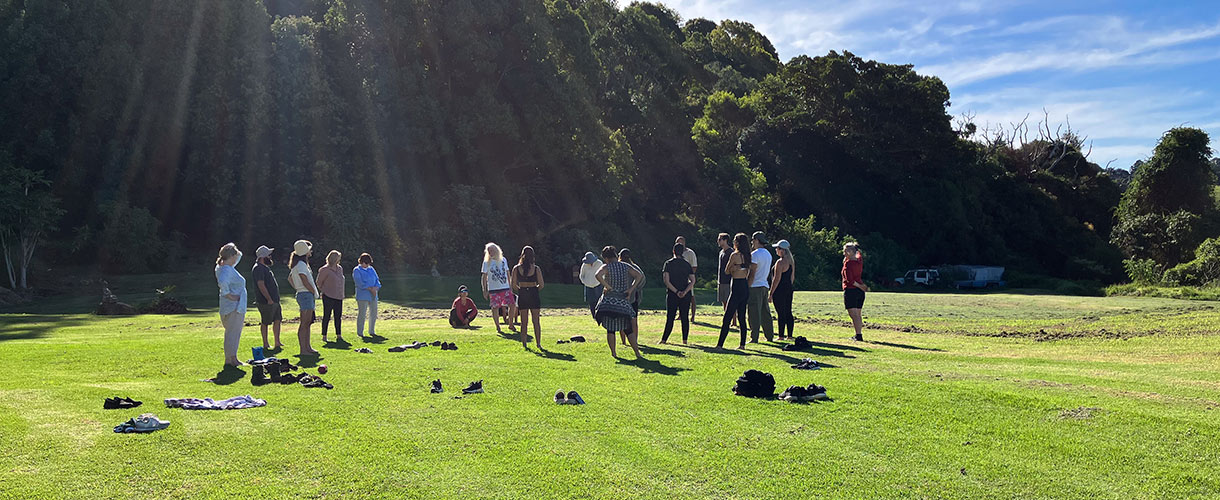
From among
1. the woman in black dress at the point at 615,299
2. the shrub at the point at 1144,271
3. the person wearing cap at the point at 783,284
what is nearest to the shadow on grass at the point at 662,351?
the woman in black dress at the point at 615,299

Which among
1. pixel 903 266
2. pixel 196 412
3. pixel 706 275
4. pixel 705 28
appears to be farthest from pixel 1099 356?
pixel 705 28

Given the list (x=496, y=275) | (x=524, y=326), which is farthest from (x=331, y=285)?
(x=524, y=326)

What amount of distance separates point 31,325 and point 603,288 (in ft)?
51.7

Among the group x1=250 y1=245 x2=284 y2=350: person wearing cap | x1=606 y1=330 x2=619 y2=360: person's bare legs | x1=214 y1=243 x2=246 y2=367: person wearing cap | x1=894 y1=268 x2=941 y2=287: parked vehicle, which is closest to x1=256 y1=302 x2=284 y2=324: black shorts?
x1=250 y1=245 x2=284 y2=350: person wearing cap

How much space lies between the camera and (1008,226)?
63.1m

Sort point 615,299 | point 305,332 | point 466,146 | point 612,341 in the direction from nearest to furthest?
point 615,299 < point 612,341 < point 305,332 < point 466,146

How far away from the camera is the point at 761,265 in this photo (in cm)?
1354

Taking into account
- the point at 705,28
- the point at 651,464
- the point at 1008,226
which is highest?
the point at 705,28

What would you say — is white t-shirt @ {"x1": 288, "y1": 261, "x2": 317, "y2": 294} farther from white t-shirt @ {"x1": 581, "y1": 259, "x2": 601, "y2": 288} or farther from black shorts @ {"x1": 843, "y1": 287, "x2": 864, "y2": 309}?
black shorts @ {"x1": 843, "y1": 287, "x2": 864, "y2": 309}

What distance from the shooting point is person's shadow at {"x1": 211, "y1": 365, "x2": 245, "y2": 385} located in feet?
32.4

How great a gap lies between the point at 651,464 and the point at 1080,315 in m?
21.2

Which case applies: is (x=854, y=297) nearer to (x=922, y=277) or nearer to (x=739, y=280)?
(x=739, y=280)

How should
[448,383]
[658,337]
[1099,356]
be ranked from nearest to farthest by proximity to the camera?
1. [448,383]
2. [1099,356]
3. [658,337]

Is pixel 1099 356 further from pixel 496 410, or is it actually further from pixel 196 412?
pixel 196 412
